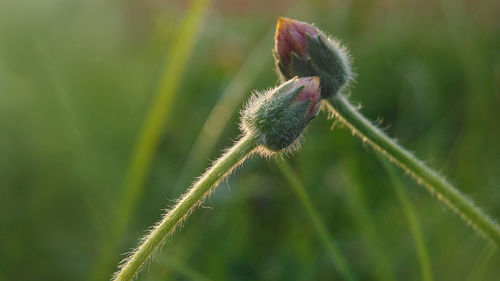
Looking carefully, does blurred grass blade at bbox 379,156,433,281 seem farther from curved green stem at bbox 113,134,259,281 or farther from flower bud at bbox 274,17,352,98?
curved green stem at bbox 113,134,259,281

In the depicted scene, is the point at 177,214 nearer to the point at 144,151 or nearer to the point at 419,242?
the point at 419,242

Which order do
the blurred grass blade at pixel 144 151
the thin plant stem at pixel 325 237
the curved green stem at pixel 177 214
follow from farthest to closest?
1. the blurred grass blade at pixel 144 151
2. the thin plant stem at pixel 325 237
3. the curved green stem at pixel 177 214

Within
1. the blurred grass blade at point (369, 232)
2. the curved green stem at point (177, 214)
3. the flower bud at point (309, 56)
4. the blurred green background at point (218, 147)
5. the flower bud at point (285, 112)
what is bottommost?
the blurred green background at point (218, 147)

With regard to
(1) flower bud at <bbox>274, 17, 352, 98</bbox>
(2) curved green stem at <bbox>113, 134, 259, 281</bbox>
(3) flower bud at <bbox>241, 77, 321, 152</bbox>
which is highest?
(1) flower bud at <bbox>274, 17, 352, 98</bbox>

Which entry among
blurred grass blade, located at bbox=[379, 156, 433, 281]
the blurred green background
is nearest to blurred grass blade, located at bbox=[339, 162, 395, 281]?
the blurred green background

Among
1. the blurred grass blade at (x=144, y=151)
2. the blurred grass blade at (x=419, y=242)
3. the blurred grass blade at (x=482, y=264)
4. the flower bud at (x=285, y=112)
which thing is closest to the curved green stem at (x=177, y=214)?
the flower bud at (x=285, y=112)

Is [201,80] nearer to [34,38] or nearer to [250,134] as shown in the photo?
[34,38]

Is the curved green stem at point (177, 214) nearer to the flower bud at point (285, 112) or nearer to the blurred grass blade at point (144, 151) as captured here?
the flower bud at point (285, 112)
